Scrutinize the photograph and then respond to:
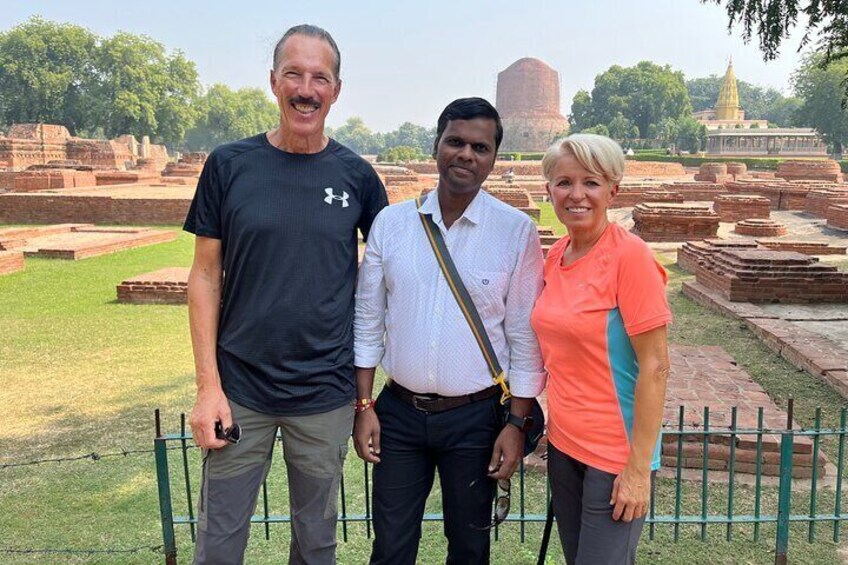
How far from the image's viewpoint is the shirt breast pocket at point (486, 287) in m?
1.63

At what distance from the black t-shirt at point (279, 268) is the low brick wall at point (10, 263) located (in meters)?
8.18

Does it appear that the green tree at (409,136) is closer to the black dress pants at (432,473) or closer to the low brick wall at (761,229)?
the low brick wall at (761,229)

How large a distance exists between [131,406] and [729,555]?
3.15m

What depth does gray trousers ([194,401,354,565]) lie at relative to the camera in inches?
66.7

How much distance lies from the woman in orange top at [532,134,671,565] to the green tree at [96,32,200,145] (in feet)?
134

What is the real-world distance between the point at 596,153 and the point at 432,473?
847 millimetres

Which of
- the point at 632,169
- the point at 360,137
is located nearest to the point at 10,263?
the point at 632,169

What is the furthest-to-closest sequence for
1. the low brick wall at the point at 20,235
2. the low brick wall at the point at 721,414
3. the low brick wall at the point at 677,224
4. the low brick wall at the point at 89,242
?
the low brick wall at the point at 677,224
the low brick wall at the point at 20,235
the low brick wall at the point at 89,242
the low brick wall at the point at 721,414

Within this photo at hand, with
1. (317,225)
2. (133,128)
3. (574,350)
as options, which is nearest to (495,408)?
(574,350)

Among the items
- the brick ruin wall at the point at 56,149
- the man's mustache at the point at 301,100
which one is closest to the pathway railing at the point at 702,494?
the man's mustache at the point at 301,100

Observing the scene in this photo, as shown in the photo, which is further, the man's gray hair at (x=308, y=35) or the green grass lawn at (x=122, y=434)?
the green grass lawn at (x=122, y=434)

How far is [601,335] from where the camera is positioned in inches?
58.4

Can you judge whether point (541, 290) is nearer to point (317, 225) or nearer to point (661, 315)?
point (661, 315)

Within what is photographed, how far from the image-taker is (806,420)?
390 centimetres
